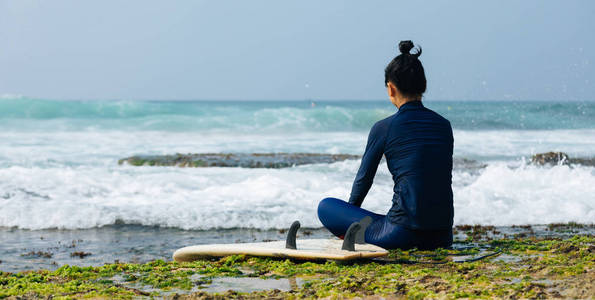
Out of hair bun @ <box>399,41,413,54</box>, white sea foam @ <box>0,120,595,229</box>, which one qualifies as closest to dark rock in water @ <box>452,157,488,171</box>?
white sea foam @ <box>0,120,595,229</box>

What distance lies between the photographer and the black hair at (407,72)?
4691 millimetres

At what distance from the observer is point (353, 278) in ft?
14.1

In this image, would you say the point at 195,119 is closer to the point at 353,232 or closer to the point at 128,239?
the point at 128,239

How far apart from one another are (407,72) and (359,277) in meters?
1.55

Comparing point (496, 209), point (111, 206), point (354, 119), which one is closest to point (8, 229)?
point (111, 206)

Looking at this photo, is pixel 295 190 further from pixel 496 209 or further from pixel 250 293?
pixel 250 293

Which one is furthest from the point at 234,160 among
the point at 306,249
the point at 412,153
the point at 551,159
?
the point at 412,153

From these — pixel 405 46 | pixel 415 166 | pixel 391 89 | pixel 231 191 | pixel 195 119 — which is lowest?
pixel 231 191

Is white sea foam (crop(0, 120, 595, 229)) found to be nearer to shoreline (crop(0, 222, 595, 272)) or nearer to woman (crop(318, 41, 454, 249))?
shoreline (crop(0, 222, 595, 272))

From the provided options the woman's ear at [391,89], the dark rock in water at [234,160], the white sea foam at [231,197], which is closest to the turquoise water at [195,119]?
the dark rock in water at [234,160]

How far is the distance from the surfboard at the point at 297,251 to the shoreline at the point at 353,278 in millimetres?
67

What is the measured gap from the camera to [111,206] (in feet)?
34.1

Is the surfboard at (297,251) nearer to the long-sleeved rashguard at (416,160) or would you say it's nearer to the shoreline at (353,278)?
the shoreline at (353,278)

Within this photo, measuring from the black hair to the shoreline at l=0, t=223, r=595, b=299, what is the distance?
1.31m
